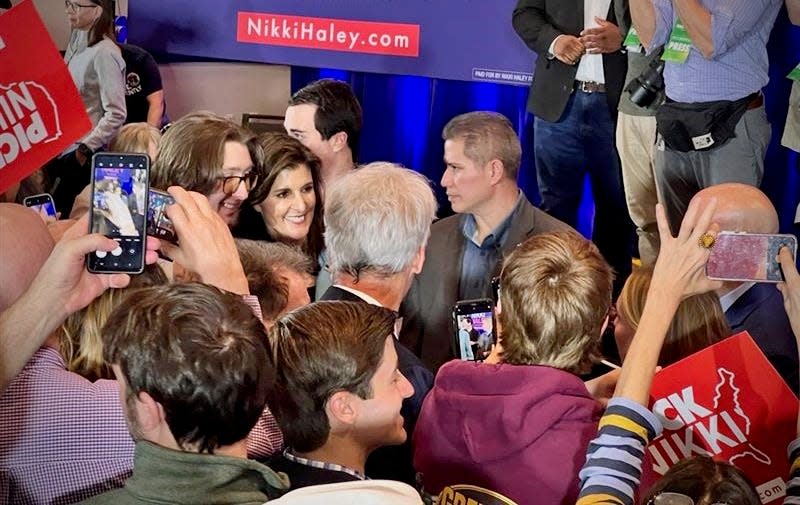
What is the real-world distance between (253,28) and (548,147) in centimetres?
159

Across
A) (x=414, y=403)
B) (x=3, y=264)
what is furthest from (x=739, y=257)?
(x=3, y=264)

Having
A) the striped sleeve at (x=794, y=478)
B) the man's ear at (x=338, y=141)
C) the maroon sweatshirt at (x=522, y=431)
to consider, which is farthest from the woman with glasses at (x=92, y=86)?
the striped sleeve at (x=794, y=478)

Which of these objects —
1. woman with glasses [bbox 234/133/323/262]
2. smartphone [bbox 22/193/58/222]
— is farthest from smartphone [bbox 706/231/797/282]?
smartphone [bbox 22/193/58/222]

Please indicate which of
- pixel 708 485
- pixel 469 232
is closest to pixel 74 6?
pixel 469 232

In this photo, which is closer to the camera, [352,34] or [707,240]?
[707,240]

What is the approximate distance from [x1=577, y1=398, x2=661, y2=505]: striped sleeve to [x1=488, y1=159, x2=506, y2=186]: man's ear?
1.87 metres

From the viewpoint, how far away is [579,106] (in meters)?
4.56

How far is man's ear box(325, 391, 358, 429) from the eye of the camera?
1.82 meters

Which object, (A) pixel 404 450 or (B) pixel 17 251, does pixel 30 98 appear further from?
(A) pixel 404 450

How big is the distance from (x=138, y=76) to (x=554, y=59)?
6.96 feet

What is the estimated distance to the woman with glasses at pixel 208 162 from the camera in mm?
3084

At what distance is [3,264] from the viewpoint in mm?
1844

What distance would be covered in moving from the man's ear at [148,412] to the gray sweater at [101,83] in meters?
4.00

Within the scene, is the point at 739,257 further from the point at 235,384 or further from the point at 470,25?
the point at 470,25
